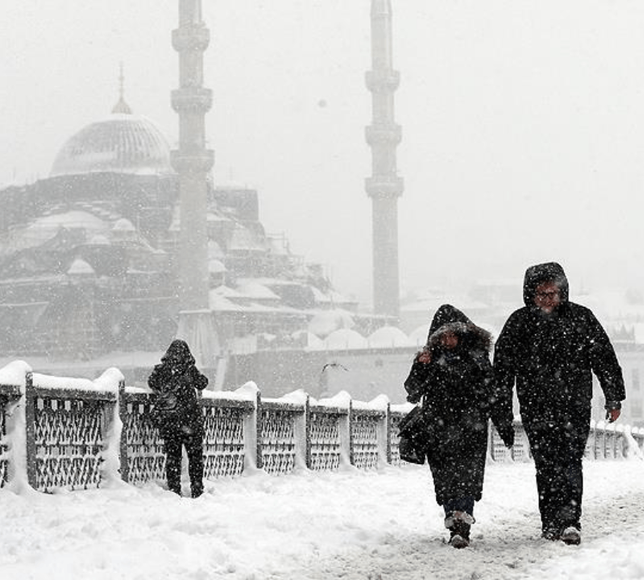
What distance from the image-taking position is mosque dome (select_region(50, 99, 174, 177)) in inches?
2864

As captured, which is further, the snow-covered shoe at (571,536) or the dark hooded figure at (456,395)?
the dark hooded figure at (456,395)

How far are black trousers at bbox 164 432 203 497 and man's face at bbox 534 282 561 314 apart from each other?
264cm

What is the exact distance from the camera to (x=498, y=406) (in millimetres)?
5246

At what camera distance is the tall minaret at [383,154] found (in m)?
65.6

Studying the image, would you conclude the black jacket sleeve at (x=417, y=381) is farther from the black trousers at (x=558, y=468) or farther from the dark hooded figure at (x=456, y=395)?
the black trousers at (x=558, y=468)

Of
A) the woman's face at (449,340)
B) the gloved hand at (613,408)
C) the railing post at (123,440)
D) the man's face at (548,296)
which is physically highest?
the man's face at (548,296)

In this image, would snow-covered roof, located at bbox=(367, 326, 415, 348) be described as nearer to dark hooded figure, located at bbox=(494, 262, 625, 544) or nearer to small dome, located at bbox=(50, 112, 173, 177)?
small dome, located at bbox=(50, 112, 173, 177)

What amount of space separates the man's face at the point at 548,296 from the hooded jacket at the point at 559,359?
0.05 ft

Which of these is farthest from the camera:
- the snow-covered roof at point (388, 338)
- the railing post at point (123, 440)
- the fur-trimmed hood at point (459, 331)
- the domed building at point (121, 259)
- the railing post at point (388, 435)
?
the domed building at point (121, 259)

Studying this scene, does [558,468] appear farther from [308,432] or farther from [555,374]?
[308,432]

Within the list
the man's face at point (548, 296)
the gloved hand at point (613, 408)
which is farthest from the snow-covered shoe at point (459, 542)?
the man's face at point (548, 296)

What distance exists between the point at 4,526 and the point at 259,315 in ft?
201

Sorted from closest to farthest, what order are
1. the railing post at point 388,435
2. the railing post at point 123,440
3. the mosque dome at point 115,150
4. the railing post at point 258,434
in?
the railing post at point 123,440 → the railing post at point 258,434 → the railing post at point 388,435 → the mosque dome at point 115,150

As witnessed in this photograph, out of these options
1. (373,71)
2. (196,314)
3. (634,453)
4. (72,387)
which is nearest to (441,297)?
(373,71)
